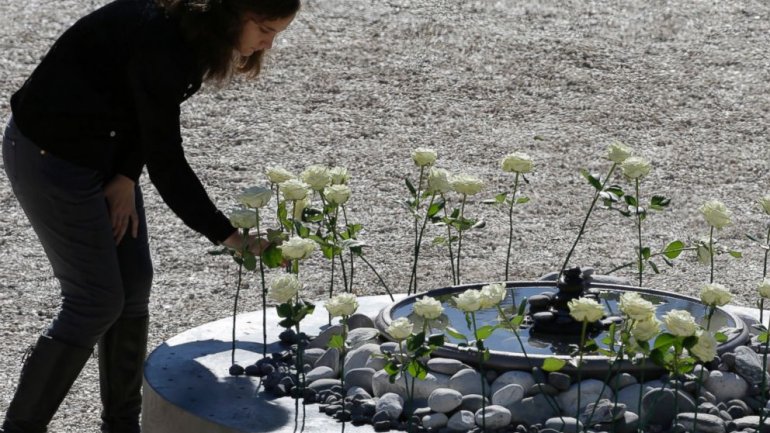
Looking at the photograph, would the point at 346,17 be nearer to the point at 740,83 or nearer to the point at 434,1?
the point at 434,1

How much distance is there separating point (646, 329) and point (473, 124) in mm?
4454

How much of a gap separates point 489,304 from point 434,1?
242 inches

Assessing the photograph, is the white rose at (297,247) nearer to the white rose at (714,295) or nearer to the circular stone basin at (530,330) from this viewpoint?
the circular stone basin at (530,330)

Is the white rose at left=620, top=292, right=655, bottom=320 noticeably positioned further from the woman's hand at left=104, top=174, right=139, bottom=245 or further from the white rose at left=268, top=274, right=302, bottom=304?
the woman's hand at left=104, top=174, right=139, bottom=245

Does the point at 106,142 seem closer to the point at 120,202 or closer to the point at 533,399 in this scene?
the point at 120,202

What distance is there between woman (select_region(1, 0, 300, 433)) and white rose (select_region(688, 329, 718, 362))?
39.5 inches

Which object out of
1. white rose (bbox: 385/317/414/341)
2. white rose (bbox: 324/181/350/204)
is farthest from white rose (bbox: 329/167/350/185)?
white rose (bbox: 385/317/414/341)

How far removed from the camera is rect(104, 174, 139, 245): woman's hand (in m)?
2.99

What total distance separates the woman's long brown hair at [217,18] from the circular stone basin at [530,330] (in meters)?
0.77

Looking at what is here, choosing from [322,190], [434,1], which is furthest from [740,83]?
[322,190]

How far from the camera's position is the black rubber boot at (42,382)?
2.95 m

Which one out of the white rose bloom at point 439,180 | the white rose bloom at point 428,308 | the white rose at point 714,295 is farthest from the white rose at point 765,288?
the white rose bloom at point 439,180

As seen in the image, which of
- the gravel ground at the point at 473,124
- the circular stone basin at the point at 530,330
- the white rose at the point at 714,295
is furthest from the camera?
the gravel ground at the point at 473,124

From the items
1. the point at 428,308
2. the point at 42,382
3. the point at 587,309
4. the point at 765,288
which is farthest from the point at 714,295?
the point at 42,382
